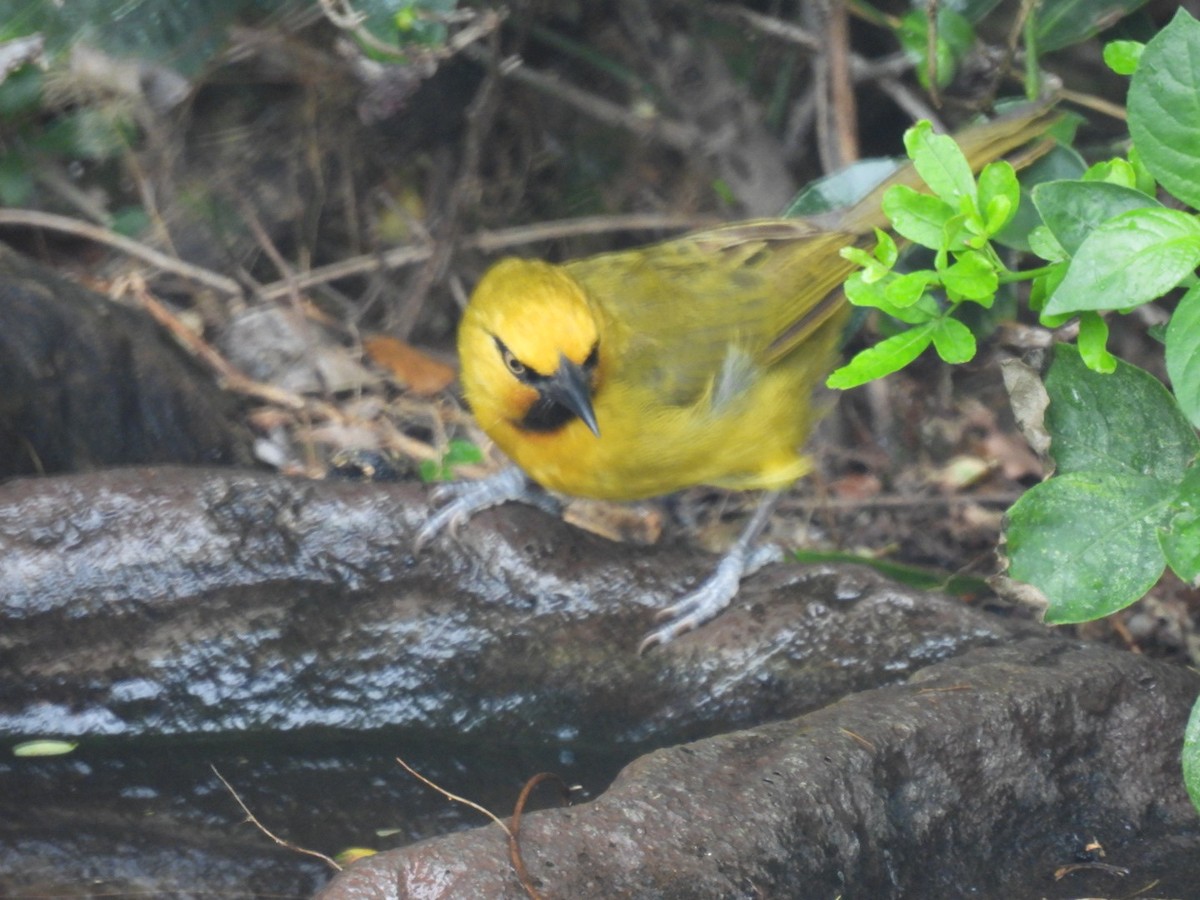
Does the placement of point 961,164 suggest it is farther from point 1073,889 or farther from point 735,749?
point 1073,889

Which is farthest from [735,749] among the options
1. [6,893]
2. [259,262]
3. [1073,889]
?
[259,262]

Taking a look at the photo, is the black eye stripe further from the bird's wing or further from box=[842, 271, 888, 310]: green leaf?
box=[842, 271, 888, 310]: green leaf

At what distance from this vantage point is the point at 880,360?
2.43 metres

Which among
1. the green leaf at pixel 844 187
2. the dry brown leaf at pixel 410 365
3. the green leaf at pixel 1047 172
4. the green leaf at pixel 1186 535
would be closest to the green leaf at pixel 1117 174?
the green leaf at pixel 1186 535

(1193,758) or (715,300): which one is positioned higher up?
(715,300)

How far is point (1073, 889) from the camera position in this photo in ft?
8.41

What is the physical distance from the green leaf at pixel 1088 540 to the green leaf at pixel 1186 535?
0.07 metres

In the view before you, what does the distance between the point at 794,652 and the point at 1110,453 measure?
82 cm

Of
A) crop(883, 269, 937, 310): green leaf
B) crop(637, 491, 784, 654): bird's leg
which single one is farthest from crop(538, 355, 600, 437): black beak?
crop(883, 269, 937, 310): green leaf

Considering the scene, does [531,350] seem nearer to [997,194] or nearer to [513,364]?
[513,364]

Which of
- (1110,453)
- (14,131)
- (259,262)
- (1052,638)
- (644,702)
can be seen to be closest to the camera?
(1110,453)

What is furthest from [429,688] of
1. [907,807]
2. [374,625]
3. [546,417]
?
[907,807]

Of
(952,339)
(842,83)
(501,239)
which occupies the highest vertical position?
(952,339)

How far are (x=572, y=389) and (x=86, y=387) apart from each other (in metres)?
1.37
